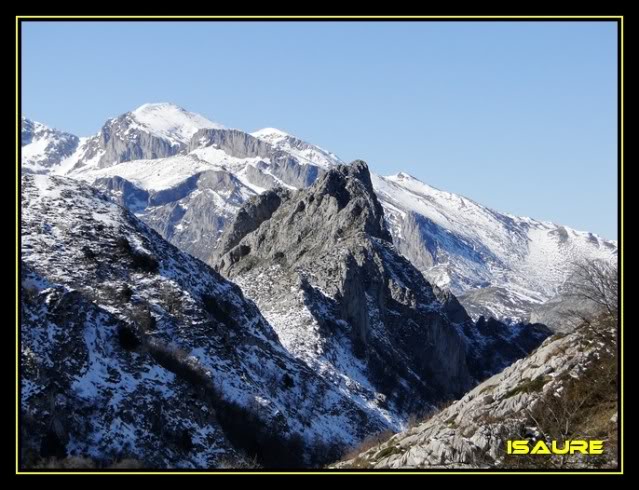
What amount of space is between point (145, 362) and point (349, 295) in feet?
230

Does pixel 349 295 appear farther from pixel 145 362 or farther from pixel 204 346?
pixel 145 362

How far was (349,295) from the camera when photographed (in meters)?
147

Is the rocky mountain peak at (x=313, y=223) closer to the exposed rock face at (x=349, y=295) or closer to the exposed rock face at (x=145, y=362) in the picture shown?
the exposed rock face at (x=349, y=295)

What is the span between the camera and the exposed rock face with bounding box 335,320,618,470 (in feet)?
144

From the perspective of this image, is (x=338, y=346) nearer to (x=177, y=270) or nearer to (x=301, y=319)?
(x=301, y=319)

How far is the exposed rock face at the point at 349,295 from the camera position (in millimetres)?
134750

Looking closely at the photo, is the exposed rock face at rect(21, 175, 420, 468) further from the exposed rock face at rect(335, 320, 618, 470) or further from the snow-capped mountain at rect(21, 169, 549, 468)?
the exposed rock face at rect(335, 320, 618, 470)

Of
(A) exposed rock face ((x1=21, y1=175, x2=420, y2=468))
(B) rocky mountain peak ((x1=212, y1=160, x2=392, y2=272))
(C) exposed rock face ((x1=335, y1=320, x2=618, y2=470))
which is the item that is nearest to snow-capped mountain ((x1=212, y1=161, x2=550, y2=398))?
(B) rocky mountain peak ((x1=212, y1=160, x2=392, y2=272))

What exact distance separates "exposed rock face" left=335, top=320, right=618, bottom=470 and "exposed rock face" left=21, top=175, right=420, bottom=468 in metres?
21.3

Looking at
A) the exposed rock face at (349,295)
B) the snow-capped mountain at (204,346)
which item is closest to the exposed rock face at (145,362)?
the snow-capped mountain at (204,346)

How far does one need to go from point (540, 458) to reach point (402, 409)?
8722cm

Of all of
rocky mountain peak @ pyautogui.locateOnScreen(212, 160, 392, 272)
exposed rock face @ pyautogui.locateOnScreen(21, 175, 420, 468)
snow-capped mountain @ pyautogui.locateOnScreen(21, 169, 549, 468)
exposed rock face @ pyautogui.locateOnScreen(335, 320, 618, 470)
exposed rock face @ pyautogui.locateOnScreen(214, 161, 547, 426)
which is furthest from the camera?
rocky mountain peak @ pyautogui.locateOnScreen(212, 160, 392, 272)
